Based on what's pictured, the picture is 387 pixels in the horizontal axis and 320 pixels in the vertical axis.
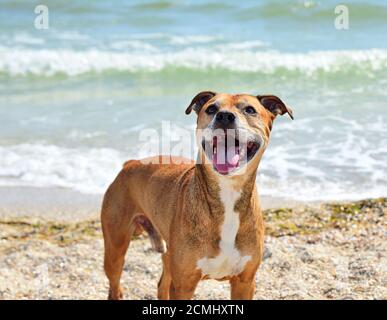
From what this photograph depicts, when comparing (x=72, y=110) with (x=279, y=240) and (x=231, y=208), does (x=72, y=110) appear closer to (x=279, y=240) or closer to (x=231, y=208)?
(x=279, y=240)

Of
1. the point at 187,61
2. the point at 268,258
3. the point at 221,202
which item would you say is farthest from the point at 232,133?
the point at 187,61

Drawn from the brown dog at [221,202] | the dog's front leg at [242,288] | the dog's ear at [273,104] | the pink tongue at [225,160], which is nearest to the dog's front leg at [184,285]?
the brown dog at [221,202]

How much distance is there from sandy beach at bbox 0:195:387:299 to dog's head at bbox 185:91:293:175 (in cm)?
181

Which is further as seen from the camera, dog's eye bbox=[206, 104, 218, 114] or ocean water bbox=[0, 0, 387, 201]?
ocean water bbox=[0, 0, 387, 201]

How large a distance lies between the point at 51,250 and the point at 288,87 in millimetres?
7129

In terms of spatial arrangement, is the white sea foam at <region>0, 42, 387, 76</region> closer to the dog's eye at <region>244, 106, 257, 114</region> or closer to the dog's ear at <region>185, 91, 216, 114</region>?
the dog's ear at <region>185, 91, 216, 114</region>

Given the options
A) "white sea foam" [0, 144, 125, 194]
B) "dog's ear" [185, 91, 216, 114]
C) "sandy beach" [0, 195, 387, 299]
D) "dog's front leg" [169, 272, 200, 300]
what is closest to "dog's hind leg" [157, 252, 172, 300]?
"sandy beach" [0, 195, 387, 299]

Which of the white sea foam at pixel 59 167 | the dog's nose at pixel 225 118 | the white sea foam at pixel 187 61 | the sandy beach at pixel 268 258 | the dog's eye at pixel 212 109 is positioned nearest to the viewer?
the dog's nose at pixel 225 118

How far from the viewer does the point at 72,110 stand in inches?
466

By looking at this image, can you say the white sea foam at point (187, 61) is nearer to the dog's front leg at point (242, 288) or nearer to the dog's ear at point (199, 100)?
the dog's ear at point (199, 100)

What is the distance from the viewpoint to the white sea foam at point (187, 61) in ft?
45.5

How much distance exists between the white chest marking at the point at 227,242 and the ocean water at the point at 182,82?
356 centimetres

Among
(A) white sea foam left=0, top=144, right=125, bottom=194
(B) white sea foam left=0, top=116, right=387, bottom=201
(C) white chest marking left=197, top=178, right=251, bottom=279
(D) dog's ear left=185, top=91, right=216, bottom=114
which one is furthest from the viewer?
(A) white sea foam left=0, top=144, right=125, bottom=194

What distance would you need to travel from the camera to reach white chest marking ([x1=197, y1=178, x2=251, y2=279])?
14.6ft
